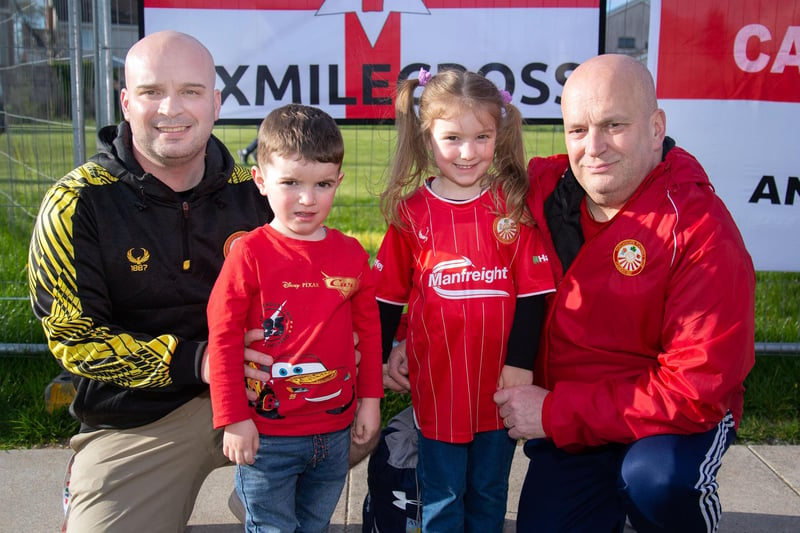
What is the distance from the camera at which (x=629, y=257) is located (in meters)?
2.64

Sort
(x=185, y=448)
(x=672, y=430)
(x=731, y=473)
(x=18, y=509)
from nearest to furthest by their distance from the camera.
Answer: (x=672, y=430)
(x=185, y=448)
(x=18, y=509)
(x=731, y=473)

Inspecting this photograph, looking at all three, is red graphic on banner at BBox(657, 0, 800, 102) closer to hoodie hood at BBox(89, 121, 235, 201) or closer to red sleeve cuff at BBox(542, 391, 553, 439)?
red sleeve cuff at BBox(542, 391, 553, 439)

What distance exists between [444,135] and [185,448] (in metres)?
1.41

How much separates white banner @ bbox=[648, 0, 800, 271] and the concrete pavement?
1.23 metres

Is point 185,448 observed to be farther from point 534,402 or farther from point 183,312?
point 534,402

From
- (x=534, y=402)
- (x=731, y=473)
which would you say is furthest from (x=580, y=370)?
(x=731, y=473)

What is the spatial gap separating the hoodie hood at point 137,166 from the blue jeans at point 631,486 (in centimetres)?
158

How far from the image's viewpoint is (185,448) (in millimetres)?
2730

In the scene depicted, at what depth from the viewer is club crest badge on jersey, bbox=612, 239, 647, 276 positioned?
2625 mm

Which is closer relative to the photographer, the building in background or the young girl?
the young girl

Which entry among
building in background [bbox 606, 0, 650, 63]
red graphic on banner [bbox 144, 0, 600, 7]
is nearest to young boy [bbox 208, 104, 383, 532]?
red graphic on banner [bbox 144, 0, 600, 7]

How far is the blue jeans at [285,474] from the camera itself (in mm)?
2480

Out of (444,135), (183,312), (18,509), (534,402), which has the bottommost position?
(18,509)

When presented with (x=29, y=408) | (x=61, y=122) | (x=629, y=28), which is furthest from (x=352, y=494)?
(x=629, y=28)
